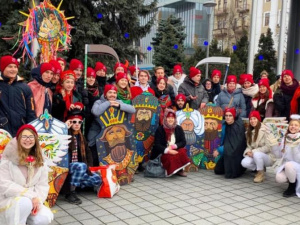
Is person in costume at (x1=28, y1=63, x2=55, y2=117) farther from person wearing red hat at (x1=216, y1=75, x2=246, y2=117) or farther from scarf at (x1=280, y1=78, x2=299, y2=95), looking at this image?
scarf at (x1=280, y1=78, x2=299, y2=95)

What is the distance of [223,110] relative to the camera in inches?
283

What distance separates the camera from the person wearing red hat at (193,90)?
7134 millimetres

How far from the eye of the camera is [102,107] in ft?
18.1

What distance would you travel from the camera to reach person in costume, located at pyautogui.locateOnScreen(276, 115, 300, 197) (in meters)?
5.41

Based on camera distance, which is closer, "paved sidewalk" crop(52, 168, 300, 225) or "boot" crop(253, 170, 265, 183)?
"paved sidewalk" crop(52, 168, 300, 225)

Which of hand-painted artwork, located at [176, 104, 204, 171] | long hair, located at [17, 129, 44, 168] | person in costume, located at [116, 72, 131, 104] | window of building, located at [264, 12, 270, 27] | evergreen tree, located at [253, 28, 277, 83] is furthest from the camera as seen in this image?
window of building, located at [264, 12, 270, 27]

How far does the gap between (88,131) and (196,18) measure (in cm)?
4503

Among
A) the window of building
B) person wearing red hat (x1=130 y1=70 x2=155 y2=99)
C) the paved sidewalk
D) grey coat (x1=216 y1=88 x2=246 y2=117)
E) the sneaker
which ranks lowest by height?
the paved sidewalk

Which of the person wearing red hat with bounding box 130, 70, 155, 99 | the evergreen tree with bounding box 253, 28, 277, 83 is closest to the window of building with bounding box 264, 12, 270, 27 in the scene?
Answer: the evergreen tree with bounding box 253, 28, 277, 83

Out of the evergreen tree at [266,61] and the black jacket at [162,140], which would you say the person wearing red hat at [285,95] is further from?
the evergreen tree at [266,61]

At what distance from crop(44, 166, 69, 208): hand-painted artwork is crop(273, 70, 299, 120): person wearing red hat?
3.99 meters

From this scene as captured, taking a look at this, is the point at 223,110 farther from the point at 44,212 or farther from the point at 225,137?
the point at 44,212

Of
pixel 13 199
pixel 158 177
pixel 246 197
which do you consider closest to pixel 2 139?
pixel 13 199

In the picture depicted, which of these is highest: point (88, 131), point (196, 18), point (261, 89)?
point (196, 18)
